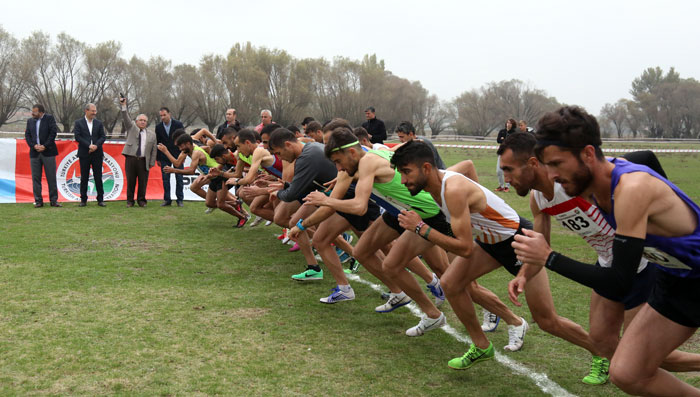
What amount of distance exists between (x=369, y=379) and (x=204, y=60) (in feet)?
213

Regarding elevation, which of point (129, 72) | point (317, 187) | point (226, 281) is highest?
point (129, 72)

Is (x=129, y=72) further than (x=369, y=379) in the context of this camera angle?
Yes

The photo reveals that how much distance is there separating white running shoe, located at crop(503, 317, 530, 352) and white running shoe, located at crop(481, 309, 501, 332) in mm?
480

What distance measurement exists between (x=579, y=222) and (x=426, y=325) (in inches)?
82.9

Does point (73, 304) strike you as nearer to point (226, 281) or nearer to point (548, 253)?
point (226, 281)

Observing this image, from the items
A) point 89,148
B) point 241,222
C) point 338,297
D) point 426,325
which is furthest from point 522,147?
point 89,148

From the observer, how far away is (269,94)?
2653 inches

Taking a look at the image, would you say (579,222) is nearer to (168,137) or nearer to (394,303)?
(394,303)

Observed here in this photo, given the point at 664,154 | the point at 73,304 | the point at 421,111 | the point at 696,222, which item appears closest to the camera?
the point at 696,222

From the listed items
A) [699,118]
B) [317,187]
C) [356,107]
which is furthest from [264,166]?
[699,118]

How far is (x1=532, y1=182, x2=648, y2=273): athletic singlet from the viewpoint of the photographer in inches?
155

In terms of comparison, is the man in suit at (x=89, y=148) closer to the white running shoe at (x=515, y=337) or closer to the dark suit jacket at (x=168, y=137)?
the dark suit jacket at (x=168, y=137)

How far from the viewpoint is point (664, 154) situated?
41.7m

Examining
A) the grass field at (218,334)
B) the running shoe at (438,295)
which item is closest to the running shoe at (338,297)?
the grass field at (218,334)
